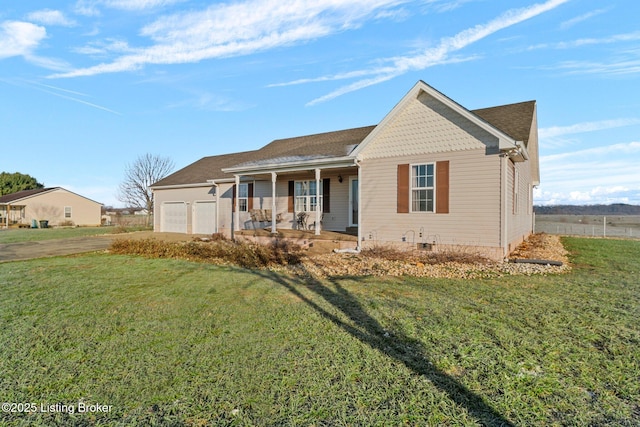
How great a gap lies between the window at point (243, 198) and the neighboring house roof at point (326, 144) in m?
1.06

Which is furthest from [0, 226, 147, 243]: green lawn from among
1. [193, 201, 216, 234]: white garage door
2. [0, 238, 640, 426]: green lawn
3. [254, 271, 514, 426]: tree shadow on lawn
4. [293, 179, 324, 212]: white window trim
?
[254, 271, 514, 426]: tree shadow on lawn

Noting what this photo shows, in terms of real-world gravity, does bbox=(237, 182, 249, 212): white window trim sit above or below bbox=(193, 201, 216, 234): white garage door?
above

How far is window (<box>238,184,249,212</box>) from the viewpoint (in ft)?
58.8

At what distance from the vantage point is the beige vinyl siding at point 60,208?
119 ft

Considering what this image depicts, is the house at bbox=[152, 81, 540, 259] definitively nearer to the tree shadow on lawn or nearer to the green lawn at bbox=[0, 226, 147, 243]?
the tree shadow on lawn

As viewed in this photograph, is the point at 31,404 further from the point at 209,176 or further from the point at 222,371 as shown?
Result: the point at 209,176

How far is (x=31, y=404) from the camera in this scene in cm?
260

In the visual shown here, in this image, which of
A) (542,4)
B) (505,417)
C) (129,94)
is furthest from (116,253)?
(542,4)

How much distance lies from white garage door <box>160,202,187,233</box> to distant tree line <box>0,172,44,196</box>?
149ft

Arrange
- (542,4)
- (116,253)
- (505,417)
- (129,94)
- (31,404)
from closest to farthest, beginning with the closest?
(505,417), (31,404), (542,4), (116,253), (129,94)

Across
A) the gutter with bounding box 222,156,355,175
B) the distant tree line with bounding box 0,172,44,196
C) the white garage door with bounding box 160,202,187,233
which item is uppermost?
the distant tree line with bounding box 0,172,44,196

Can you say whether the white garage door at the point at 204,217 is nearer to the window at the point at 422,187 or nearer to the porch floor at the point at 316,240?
the porch floor at the point at 316,240

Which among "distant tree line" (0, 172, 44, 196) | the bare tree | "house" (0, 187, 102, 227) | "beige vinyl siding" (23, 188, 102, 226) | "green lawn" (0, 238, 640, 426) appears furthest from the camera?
"distant tree line" (0, 172, 44, 196)

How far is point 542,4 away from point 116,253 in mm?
17162
